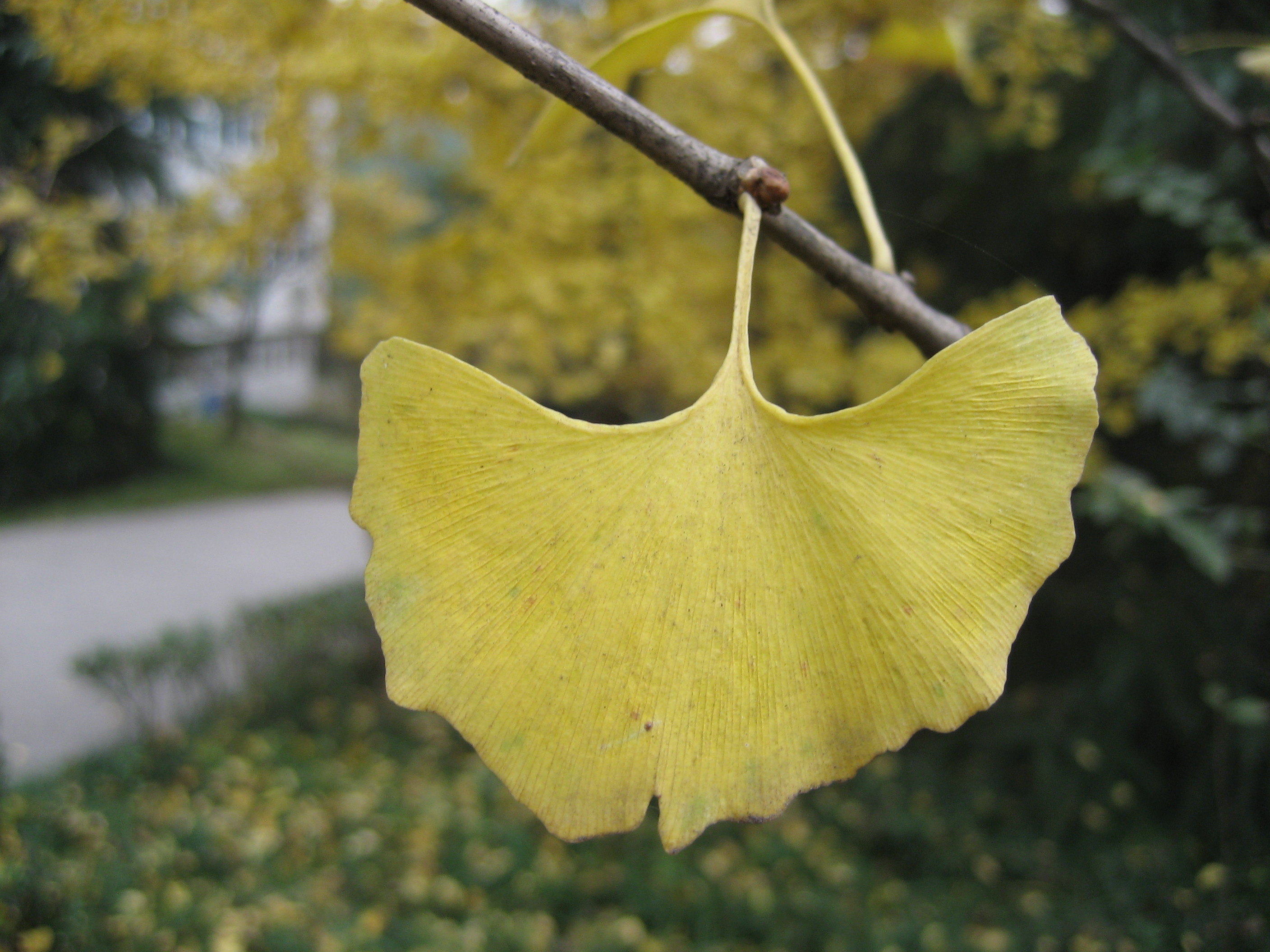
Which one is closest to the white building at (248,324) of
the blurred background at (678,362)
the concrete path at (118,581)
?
the blurred background at (678,362)

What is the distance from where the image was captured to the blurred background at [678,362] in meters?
1.45

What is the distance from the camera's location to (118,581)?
4742 mm

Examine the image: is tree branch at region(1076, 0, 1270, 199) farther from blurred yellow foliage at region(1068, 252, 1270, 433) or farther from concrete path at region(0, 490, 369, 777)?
concrete path at region(0, 490, 369, 777)

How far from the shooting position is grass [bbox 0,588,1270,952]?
5.47ft

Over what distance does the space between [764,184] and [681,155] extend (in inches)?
1.8

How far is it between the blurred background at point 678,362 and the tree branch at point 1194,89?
234mm

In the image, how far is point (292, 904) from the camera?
1.81m

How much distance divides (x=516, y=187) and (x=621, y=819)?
193 cm

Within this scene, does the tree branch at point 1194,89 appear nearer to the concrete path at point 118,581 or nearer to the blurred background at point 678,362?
the blurred background at point 678,362

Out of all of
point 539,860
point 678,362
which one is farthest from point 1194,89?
point 539,860

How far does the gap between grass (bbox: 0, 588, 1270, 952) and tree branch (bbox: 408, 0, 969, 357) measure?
115cm

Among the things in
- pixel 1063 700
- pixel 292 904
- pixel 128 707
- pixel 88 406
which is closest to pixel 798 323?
pixel 1063 700

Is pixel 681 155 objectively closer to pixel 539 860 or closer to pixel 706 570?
pixel 706 570

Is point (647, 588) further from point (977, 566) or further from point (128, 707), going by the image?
point (128, 707)
